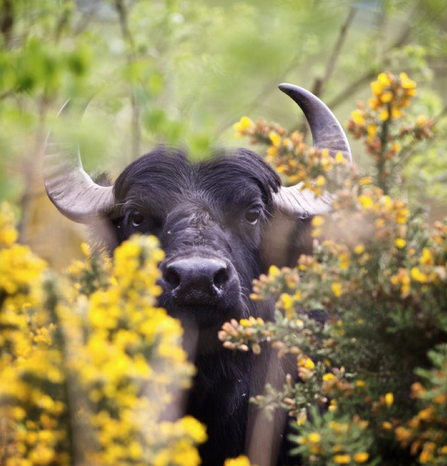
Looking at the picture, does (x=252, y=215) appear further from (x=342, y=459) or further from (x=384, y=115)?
(x=342, y=459)

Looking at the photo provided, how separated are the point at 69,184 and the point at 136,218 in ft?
2.71

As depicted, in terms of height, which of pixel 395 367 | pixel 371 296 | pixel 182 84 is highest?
pixel 182 84

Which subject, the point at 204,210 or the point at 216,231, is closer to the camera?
the point at 216,231

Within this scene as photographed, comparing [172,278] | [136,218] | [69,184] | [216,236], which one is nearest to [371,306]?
[172,278]

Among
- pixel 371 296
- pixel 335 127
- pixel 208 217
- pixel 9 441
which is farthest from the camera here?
pixel 335 127

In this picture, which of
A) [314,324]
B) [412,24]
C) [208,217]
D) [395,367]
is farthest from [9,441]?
[412,24]

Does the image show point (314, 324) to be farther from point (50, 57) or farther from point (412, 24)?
point (412, 24)

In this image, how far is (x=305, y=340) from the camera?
300 cm

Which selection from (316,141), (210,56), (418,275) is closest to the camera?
(418,275)

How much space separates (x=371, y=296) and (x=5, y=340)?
1362 millimetres

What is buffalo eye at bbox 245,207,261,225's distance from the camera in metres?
4.80

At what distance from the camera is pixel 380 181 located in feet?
10.1

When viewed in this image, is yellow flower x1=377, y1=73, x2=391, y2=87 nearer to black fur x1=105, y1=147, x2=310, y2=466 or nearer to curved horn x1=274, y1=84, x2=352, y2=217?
black fur x1=105, y1=147, x2=310, y2=466

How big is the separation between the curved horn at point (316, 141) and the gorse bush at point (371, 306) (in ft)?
6.63
